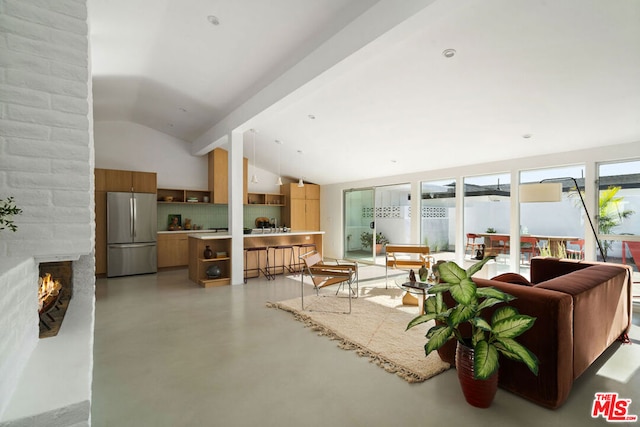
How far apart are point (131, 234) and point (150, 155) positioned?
2123 millimetres

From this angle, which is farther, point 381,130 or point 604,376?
point 381,130

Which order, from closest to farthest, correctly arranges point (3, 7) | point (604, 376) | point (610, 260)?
point (3, 7), point (604, 376), point (610, 260)

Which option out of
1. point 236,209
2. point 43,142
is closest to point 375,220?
point 236,209

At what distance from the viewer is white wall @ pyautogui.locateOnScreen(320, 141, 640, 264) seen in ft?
15.2

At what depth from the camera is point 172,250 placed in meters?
7.38

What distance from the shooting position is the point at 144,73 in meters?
4.83

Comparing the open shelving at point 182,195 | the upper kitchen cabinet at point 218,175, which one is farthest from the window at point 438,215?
the open shelving at point 182,195

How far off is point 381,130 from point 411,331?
3332 millimetres

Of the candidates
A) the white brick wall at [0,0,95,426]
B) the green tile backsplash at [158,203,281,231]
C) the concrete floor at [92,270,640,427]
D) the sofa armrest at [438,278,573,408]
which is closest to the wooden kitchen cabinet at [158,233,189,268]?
the green tile backsplash at [158,203,281,231]

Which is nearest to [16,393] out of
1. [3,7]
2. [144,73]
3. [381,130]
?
[3,7]

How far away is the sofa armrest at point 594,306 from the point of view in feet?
7.30

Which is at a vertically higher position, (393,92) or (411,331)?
(393,92)

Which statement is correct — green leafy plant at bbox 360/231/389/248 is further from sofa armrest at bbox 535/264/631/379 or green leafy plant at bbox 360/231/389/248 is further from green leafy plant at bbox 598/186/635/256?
sofa armrest at bbox 535/264/631/379

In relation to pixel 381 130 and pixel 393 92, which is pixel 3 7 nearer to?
pixel 393 92
